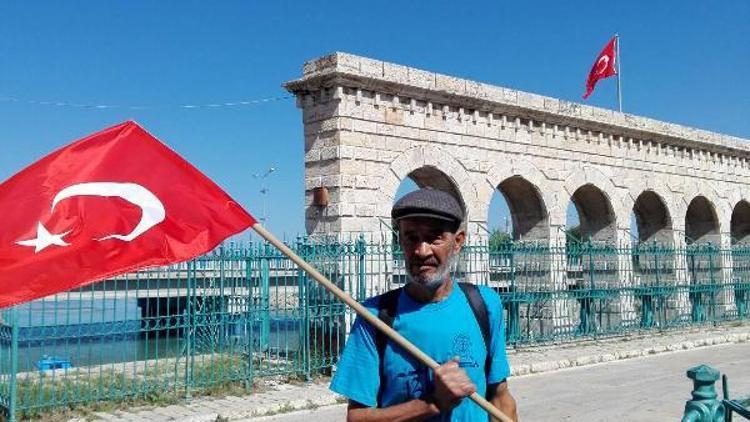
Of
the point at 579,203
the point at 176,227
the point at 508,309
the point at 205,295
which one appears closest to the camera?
the point at 176,227

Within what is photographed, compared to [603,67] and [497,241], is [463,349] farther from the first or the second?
[603,67]

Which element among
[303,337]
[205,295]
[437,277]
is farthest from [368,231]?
[437,277]

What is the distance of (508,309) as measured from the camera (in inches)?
517

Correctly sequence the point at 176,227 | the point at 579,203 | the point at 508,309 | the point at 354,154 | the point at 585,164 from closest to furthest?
the point at 176,227 → the point at 354,154 → the point at 508,309 → the point at 585,164 → the point at 579,203

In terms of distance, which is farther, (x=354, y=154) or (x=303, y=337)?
(x=354, y=154)

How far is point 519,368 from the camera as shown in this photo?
11164mm

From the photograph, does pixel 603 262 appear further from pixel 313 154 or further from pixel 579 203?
pixel 313 154

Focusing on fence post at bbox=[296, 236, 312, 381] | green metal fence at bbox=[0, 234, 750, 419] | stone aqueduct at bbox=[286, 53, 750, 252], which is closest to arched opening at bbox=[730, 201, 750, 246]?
stone aqueduct at bbox=[286, 53, 750, 252]

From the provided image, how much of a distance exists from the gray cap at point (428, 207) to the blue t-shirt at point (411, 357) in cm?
31

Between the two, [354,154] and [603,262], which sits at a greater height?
[354,154]

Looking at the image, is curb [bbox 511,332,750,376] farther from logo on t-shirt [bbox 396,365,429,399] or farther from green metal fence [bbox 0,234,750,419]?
logo on t-shirt [bbox 396,365,429,399]

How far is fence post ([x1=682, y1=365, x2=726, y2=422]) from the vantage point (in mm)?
3490

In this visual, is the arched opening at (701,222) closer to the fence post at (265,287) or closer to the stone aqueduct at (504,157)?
the stone aqueduct at (504,157)

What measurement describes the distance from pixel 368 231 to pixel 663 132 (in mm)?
9228
